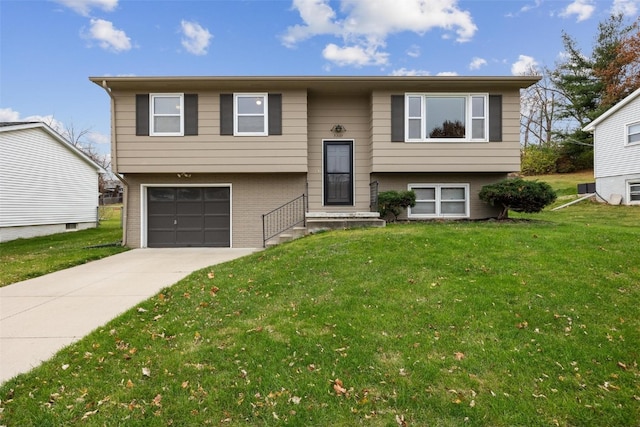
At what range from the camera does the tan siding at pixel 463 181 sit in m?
11.2

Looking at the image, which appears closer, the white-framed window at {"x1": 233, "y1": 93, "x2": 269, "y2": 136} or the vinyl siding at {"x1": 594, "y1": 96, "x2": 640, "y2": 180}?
the white-framed window at {"x1": 233, "y1": 93, "x2": 269, "y2": 136}

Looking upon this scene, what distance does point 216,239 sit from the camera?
11.3m

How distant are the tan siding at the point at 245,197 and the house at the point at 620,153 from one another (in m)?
16.1

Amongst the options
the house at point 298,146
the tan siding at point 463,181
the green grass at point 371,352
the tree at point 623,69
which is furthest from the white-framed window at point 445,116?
the tree at point 623,69

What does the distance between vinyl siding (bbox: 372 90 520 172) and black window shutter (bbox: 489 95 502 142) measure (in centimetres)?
18

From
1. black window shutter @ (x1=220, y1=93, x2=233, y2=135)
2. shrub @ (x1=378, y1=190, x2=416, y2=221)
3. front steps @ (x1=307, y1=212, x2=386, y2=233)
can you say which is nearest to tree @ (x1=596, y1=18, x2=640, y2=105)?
shrub @ (x1=378, y1=190, x2=416, y2=221)

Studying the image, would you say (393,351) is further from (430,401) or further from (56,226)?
(56,226)

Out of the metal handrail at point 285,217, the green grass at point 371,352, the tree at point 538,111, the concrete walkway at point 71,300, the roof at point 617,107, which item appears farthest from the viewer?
the tree at point 538,111

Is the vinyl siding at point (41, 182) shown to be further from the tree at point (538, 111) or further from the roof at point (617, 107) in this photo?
the tree at point (538, 111)

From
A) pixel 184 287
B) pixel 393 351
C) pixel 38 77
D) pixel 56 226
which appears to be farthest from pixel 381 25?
pixel 38 77

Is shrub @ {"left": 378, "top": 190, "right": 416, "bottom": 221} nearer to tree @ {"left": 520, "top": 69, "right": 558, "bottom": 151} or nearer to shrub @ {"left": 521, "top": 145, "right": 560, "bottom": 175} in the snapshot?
shrub @ {"left": 521, "top": 145, "right": 560, "bottom": 175}

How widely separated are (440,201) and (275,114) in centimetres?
605

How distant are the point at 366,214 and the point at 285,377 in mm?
7321

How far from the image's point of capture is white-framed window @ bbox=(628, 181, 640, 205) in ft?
52.6
